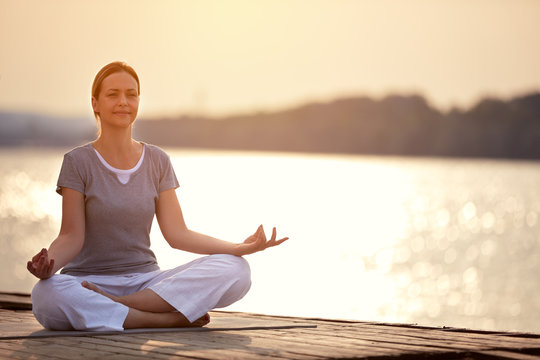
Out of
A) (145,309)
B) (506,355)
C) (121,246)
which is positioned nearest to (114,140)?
(121,246)

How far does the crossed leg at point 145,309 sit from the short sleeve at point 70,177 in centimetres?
52

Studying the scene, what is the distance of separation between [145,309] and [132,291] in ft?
0.64

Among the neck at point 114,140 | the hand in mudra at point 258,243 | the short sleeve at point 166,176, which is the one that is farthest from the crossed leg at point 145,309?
the neck at point 114,140

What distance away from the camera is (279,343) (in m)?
4.91

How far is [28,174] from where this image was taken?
119500 millimetres

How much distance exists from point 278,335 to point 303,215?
188 feet

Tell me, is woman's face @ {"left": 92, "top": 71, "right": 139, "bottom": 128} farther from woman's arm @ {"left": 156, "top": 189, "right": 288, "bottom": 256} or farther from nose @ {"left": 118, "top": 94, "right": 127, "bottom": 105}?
woman's arm @ {"left": 156, "top": 189, "right": 288, "bottom": 256}

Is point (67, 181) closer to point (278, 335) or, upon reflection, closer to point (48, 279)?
point (48, 279)

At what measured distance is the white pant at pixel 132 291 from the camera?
5219 millimetres

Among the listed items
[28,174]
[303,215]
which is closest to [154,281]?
[303,215]

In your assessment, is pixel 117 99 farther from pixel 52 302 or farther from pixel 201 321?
pixel 201 321

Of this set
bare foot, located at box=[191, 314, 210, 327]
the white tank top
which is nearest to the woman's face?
the white tank top

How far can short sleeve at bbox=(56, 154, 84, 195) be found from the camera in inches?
214

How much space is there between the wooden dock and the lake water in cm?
1971
